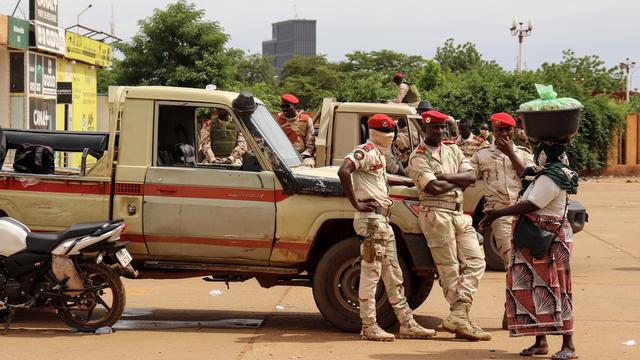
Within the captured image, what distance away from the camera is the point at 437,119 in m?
8.66

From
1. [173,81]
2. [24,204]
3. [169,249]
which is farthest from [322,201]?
[173,81]

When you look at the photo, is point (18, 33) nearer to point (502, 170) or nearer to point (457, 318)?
point (502, 170)

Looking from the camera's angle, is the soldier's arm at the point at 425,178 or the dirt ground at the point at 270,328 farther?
the soldier's arm at the point at 425,178

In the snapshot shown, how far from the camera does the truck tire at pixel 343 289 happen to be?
8867mm

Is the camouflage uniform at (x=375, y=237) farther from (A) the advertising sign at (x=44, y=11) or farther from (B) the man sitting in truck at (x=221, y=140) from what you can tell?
(A) the advertising sign at (x=44, y=11)

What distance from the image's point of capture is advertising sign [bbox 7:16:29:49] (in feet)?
88.9

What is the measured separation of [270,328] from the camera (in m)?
9.17

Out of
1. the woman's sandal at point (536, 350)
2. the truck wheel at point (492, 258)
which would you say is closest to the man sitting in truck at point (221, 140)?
the woman's sandal at point (536, 350)

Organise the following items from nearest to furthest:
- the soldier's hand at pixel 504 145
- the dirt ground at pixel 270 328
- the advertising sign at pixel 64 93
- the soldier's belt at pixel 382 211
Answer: the dirt ground at pixel 270 328 < the soldier's belt at pixel 382 211 < the soldier's hand at pixel 504 145 < the advertising sign at pixel 64 93

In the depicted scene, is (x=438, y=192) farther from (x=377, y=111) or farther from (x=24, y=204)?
(x=377, y=111)

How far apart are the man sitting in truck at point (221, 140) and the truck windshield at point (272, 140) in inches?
7.9

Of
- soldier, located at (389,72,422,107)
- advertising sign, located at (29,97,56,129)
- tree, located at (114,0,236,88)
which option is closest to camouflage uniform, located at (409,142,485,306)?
soldier, located at (389,72,422,107)

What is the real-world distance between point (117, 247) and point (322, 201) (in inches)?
68.7

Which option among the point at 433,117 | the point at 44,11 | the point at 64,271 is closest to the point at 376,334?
the point at 433,117
